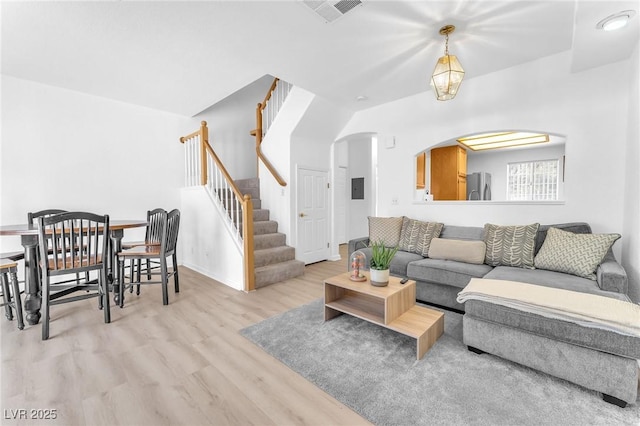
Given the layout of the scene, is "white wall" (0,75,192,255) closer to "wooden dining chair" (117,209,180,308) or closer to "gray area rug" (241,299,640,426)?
"wooden dining chair" (117,209,180,308)

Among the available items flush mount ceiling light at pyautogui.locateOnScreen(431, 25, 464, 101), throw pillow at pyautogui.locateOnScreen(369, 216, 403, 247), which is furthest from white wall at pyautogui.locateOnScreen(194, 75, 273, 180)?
flush mount ceiling light at pyautogui.locateOnScreen(431, 25, 464, 101)

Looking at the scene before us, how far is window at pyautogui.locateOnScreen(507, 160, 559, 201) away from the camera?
261 inches

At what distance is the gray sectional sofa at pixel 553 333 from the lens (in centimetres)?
156

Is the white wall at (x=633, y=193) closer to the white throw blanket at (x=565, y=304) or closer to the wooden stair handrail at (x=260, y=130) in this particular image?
the white throw blanket at (x=565, y=304)

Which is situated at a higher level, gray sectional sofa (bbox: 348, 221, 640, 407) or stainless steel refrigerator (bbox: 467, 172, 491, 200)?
stainless steel refrigerator (bbox: 467, 172, 491, 200)

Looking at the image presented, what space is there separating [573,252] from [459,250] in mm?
963

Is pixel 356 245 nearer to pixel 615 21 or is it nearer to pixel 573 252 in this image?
pixel 573 252

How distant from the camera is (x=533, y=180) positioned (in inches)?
271

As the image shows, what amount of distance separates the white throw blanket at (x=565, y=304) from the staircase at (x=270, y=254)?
2494 millimetres

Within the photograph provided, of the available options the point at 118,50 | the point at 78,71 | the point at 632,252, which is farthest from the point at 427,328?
the point at 78,71

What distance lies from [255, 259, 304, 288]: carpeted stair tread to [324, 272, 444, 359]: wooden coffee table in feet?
4.53

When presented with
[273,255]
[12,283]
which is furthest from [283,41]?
[12,283]

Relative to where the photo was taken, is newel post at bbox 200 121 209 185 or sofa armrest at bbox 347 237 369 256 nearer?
sofa armrest at bbox 347 237 369 256

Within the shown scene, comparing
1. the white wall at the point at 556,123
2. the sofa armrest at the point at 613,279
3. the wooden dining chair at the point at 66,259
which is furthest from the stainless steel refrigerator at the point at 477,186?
the wooden dining chair at the point at 66,259
